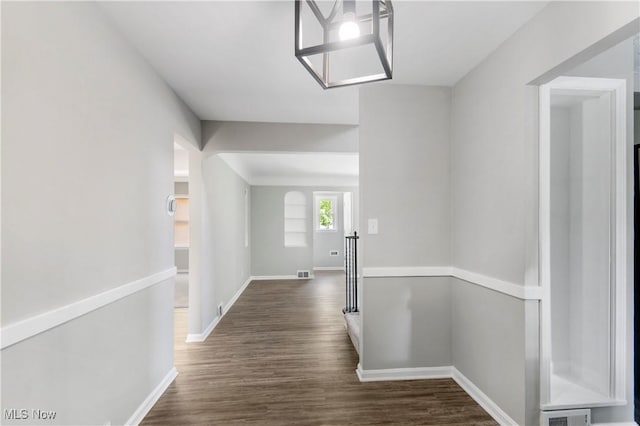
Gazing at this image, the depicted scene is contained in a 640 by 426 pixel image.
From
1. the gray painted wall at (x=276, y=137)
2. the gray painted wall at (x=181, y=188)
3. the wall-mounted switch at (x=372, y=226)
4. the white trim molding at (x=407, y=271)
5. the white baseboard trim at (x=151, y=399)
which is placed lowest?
the white baseboard trim at (x=151, y=399)

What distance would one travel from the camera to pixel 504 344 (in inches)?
75.9

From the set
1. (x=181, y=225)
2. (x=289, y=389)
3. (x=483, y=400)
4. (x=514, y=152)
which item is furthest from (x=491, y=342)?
(x=181, y=225)

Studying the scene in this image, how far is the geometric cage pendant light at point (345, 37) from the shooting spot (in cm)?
105

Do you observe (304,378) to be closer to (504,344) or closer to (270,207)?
(504,344)

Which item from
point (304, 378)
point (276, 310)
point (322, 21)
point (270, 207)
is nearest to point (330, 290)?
point (276, 310)

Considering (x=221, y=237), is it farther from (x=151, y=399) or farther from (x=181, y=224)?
(x=181, y=224)

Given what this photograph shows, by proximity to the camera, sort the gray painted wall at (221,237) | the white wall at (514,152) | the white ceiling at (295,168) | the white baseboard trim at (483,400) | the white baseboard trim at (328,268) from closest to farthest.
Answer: the white wall at (514,152)
the white baseboard trim at (483,400)
the gray painted wall at (221,237)
the white ceiling at (295,168)
the white baseboard trim at (328,268)

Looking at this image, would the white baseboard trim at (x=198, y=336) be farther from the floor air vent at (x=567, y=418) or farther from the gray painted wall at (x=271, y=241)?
the gray painted wall at (x=271, y=241)

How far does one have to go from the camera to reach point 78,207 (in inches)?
56.3

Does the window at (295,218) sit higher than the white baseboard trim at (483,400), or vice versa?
the window at (295,218)

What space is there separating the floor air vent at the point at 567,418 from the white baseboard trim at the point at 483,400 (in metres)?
0.17

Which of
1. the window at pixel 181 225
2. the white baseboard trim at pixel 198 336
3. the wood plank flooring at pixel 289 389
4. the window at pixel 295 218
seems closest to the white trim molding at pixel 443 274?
the wood plank flooring at pixel 289 389

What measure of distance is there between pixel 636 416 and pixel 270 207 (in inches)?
252
